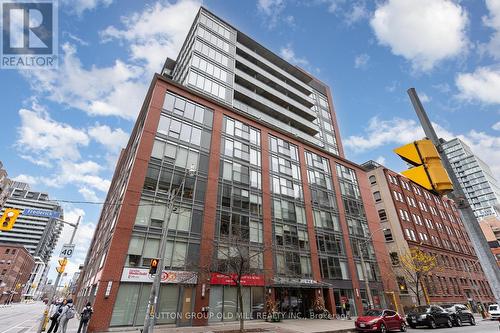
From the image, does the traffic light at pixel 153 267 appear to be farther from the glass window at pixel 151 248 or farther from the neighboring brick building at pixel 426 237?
the neighboring brick building at pixel 426 237

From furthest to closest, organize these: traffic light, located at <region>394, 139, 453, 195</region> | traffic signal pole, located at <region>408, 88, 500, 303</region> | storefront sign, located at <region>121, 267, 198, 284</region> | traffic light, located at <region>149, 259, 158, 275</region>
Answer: storefront sign, located at <region>121, 267, 198, 284</region> → traffic light, located at <region>149, 259, 158, 275</region> → traffic light, located at <region>394, 139, 453, 195</region> → traffic signal pole, located at <region>408, 88, 500, 303</region>

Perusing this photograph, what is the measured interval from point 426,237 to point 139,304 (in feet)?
174

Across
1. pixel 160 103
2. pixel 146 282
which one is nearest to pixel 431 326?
pixel 146 282

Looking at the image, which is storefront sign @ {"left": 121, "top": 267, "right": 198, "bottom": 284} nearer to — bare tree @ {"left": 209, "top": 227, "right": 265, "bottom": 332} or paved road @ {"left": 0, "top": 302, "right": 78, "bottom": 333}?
bare tree @ {"left": 209, "top": 227, "right": 265, "bottom": 332}

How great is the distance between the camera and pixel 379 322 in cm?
1911

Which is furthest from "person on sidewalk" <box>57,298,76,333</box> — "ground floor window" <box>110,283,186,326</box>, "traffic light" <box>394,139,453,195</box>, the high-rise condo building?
the high-rise condo building

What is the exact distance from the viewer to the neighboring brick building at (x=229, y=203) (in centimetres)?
2148

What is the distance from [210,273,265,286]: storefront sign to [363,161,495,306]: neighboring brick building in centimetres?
2721

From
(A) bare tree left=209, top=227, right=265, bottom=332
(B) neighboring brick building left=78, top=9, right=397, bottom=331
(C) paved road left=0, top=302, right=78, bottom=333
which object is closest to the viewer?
(C) paved road left=0, top=302, right=78, bottom=333

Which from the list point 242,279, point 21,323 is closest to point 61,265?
point 21,323

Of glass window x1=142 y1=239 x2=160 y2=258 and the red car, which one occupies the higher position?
glass window x1=142 y1=239 x2=160 y2=258

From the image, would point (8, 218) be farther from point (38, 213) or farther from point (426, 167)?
point (426, 167)

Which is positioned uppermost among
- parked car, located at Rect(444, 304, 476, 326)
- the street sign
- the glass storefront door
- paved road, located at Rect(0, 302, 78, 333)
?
the street sign

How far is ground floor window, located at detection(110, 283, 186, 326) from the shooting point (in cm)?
1883
